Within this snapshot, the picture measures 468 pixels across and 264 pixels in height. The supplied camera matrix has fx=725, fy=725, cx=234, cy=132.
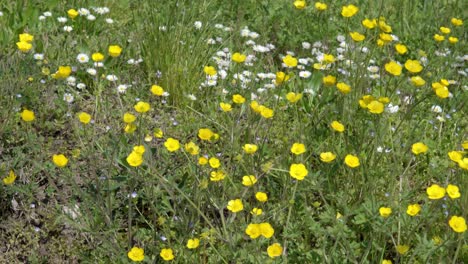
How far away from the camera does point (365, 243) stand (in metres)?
2.56

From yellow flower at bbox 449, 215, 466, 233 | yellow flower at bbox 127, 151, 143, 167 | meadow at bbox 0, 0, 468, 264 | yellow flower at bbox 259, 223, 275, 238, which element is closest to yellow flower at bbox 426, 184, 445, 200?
meadow at bbox 0, 0, 468, 264

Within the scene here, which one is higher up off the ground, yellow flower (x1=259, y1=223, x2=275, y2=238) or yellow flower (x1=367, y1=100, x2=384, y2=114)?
yellow flower (x1=367, y1=100, x2=384, y2=114)

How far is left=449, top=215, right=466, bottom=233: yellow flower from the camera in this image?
2.21 meters

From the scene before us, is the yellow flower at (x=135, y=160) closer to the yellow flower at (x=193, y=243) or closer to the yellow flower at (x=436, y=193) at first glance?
the yellow flower at (x=193, y=243)

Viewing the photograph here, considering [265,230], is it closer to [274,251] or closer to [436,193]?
[274,251]

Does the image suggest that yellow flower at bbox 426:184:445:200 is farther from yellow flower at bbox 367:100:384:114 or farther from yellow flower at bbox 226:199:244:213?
yellow flower at bbox 226:199:244:213

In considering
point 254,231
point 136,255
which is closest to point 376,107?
point 254,231

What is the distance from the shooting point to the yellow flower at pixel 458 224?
221cm

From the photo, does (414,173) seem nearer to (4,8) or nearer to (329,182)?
(329,182)

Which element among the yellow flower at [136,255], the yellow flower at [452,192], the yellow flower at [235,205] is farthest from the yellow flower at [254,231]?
the yellow flower at [452,192]

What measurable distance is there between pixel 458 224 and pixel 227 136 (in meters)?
1.17

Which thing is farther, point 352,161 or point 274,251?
point 352,161

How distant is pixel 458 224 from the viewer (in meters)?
2.22

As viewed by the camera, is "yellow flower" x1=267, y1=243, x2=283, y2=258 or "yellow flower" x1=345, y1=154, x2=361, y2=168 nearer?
"yellow flower" x1=267, y1=243, x2=283, y2=258
